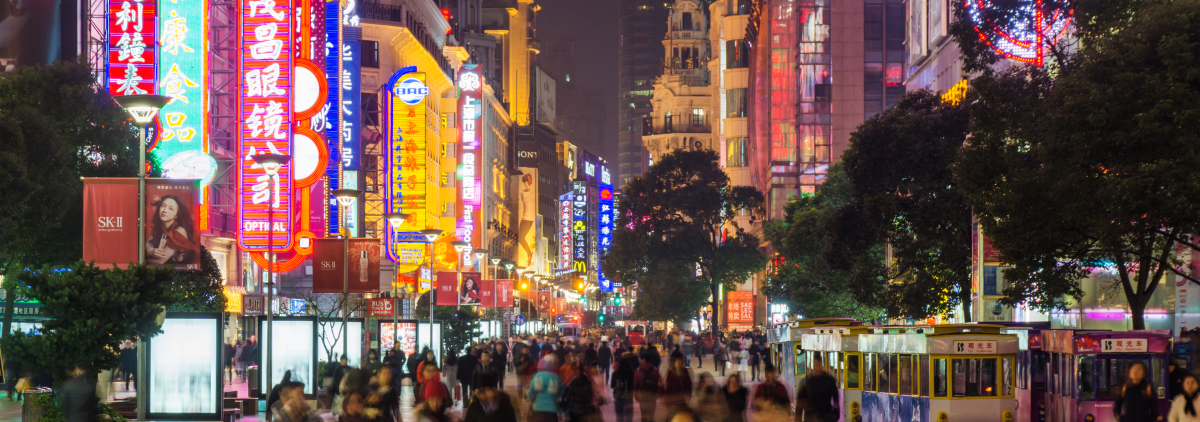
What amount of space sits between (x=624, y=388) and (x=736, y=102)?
104 metres

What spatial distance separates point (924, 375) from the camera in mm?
20797

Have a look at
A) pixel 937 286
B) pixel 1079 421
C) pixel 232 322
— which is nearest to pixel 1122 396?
pixel 1079 421

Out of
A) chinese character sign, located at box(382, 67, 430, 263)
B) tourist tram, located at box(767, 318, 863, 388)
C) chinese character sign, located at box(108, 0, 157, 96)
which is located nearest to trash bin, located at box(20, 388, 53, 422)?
tourist tram, located at box(767, 318, 863, 388)

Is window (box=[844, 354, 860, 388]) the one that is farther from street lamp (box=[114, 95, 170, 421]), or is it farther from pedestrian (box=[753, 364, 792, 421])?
street lamp (box=[114, 95, 170, 421])

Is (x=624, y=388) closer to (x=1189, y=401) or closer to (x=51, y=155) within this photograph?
(x=1189, y=401)

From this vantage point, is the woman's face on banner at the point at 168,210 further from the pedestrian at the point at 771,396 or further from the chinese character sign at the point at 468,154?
the chinese character sign at the point at 468,154

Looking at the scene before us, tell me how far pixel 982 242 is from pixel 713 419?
21363mm

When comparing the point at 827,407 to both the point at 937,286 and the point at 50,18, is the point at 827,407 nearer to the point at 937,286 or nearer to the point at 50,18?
the point at 937,286

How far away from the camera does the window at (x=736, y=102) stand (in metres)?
125

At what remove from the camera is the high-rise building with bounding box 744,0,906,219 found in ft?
291

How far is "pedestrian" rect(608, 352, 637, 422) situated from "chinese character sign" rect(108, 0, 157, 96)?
19772 millimetres

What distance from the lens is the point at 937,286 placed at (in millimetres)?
40594

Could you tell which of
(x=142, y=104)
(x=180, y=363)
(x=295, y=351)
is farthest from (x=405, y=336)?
(x=142, y=104)

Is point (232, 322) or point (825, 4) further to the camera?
point (825, 4)
